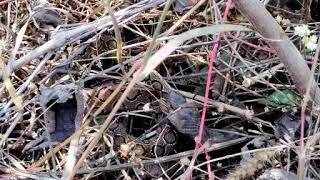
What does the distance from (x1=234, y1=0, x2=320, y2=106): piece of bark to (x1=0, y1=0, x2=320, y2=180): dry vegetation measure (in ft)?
0.37

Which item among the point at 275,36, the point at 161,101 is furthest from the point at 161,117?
the point at 275,36

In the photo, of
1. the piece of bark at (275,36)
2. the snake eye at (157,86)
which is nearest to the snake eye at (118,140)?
the snake eye at (157,86)

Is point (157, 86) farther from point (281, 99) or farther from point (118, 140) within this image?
point (281, 99)

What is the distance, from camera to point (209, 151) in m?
1.19

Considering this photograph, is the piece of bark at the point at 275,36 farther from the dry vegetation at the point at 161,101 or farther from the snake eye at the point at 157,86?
the snake eye at the point at 157,86

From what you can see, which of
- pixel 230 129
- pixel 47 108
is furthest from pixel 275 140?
pixel 47 108

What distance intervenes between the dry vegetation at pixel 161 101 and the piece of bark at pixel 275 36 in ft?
0.37

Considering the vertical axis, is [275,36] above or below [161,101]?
above

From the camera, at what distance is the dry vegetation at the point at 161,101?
1170 mm

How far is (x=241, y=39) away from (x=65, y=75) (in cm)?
46

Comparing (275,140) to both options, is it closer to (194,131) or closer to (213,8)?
(194,131)

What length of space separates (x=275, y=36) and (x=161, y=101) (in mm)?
416

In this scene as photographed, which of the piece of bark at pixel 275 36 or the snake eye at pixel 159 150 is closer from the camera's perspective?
the piece of bark at pixel 275 36

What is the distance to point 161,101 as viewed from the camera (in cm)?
126
